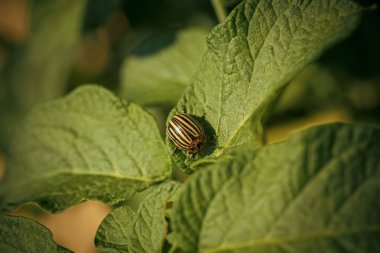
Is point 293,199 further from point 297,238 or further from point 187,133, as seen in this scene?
point 187,133

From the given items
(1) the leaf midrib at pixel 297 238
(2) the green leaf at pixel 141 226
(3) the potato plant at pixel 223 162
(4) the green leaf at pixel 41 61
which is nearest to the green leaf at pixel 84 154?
(3) the potato plant at pixel 223 162

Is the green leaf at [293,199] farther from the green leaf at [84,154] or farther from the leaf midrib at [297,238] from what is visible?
the green leaf at [84,154]

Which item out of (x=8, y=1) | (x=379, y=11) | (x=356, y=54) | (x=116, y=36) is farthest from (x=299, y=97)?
(x=8, y=1)

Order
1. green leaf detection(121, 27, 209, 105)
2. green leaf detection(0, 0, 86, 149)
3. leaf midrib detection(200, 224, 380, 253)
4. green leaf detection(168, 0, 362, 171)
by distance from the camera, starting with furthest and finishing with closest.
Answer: green leaf detection(0, 0, 86, 149)
green leaf detection(121, 27, 209, 105)
green leaf detection(168, 0, 362, 171)
leaf midrib detection(200, 224, 380, 253)

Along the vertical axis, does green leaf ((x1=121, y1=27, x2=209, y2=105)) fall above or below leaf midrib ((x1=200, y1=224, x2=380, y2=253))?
above

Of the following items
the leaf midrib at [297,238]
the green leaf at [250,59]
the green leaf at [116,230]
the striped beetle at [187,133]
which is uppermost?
the green leaf at [250,59]

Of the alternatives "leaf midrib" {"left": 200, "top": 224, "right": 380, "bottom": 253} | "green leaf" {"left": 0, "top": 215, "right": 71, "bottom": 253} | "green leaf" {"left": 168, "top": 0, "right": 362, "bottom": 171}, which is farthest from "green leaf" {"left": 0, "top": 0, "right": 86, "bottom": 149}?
"leaf midrib" {"left": 200, "top": 224, "right": 380, "bottom": 253}

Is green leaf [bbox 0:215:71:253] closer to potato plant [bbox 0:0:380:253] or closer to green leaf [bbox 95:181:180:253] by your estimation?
potato plant [bbox 0:0:380:253]
